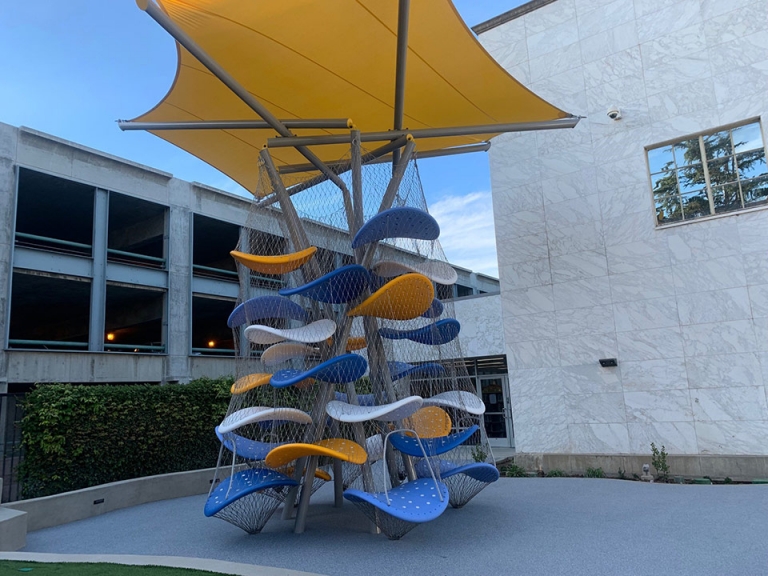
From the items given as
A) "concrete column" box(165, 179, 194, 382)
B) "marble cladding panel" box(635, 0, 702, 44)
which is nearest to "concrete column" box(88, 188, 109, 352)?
"concrete column" box(165, 179, 194, 382)

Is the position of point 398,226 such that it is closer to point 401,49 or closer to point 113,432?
point 401,49

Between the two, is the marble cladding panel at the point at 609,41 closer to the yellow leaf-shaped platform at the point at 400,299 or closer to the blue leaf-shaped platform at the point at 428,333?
the blue leaf-shaped platform at the point at 428,333

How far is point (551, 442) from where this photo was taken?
11.8 metres

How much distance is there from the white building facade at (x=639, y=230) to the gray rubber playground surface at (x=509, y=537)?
191cm

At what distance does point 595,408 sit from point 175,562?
857cm

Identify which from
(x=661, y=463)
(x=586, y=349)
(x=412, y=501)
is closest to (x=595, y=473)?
(x=661, y=463)

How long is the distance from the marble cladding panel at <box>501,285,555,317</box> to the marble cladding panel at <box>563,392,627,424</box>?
1.91m

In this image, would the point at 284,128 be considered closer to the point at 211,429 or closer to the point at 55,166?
the point at 211,429

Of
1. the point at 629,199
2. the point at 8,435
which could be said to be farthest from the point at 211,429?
the point at 629,199

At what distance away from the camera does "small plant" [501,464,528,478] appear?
38.2ft

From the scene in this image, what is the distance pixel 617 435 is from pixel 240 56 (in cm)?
943

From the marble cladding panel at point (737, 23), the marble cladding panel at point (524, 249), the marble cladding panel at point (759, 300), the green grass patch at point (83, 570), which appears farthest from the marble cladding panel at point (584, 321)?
the green grass patch at point (83, 570)

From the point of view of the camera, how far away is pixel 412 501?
6281mm

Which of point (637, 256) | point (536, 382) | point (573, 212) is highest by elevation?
point (573, 212)
